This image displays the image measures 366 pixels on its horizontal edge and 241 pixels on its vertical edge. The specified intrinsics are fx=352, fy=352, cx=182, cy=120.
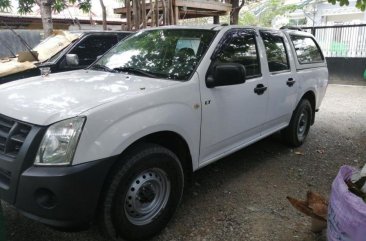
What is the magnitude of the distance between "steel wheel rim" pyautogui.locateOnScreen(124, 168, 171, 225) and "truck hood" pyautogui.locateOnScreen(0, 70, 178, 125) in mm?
666

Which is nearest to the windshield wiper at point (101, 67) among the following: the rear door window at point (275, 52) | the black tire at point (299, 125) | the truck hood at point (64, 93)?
the truck hood at point (64, 93)

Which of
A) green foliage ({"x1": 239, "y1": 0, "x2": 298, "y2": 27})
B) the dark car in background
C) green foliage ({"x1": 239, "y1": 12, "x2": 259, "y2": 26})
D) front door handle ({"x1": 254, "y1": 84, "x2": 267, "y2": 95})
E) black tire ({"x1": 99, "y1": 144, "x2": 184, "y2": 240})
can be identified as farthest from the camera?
green foliage ({"x1": 239, "y1": 12, "x2": 259, "y2": 26})

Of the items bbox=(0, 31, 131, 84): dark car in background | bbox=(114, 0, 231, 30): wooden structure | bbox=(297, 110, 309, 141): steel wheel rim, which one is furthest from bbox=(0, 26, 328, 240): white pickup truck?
bbox=(114, 0, 231, 30): wooden structure

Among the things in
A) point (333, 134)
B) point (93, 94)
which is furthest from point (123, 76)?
point (333, 134)

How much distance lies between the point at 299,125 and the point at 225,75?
103 inches

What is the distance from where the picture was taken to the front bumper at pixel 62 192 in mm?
2230

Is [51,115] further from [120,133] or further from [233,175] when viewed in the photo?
[233,175]

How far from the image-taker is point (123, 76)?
3322mm

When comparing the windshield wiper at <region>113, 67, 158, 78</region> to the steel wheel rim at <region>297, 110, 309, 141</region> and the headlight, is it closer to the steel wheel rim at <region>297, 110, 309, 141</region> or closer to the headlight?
the headlight

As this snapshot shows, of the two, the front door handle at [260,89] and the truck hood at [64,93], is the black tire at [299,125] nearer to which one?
the front door handle at [260,89]

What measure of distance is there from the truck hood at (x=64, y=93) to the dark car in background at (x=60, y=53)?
2746mm

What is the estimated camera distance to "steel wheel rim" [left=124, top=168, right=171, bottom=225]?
8.88 feet

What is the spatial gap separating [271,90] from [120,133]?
7.66ft

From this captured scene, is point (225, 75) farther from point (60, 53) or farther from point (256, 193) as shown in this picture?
point (60, 53)
